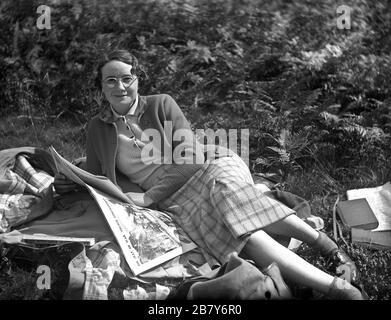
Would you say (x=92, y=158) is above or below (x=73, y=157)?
above

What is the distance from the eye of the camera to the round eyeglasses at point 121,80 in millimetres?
3990

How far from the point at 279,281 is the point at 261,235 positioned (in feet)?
1.09

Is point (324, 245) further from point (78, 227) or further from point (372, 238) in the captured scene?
point (78, 227)

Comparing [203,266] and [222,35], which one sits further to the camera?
[222,35]

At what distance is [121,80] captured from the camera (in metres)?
4.00

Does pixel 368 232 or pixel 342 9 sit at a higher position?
pixel 342 9

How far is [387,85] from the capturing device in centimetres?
557

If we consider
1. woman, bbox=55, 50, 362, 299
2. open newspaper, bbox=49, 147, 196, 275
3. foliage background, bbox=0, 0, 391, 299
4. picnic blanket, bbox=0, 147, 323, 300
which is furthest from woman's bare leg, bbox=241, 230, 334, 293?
foliage background, bbox=0, 0, 391, 299

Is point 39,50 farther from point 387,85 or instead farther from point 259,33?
point 387,85

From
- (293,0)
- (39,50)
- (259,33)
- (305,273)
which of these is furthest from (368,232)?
(39,50)

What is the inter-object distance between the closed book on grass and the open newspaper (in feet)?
4.24

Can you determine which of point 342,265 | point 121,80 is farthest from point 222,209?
point 121,80

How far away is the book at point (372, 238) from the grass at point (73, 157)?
4 centimetres

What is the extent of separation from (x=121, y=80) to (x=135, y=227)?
1.12 m
